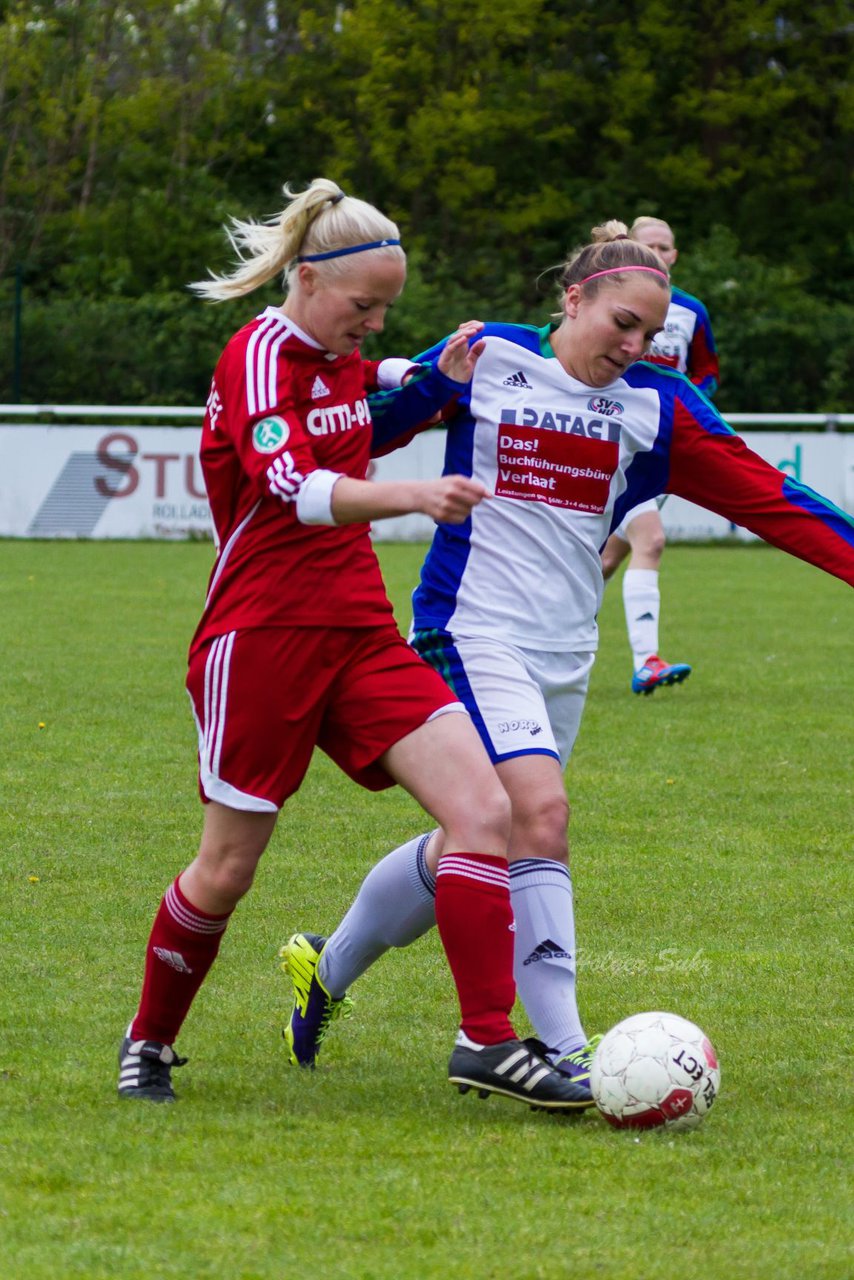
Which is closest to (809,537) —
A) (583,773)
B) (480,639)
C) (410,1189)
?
(480,639)

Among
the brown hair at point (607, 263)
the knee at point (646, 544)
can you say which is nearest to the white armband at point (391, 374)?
the brown hair at point (607, 263)

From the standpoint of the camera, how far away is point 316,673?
375 cm

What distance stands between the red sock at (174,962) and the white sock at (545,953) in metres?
0.61

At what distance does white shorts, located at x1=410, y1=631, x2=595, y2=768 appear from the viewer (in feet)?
13.2

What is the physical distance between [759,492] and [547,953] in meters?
1.16

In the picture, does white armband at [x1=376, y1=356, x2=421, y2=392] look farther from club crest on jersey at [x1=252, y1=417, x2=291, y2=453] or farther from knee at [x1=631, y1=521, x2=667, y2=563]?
knee at [x1=631, y1=521, x2=667, y2=563]

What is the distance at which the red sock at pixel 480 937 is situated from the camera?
3.69 metres

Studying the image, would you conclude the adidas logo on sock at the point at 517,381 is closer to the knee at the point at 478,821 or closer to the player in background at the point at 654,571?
the knee at the point at 478,821

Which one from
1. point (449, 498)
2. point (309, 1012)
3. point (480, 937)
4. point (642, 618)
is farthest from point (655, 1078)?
point (642, 618)

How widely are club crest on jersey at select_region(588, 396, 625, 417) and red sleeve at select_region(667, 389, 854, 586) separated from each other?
14 centimetres

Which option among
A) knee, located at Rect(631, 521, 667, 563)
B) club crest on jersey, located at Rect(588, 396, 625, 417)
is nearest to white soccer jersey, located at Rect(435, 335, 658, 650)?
club crest on jersey, located at Rect(588, 396, 625, 417)

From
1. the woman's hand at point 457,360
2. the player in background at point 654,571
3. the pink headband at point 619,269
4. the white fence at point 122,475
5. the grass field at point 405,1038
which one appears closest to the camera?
the grass field at point 405,1038

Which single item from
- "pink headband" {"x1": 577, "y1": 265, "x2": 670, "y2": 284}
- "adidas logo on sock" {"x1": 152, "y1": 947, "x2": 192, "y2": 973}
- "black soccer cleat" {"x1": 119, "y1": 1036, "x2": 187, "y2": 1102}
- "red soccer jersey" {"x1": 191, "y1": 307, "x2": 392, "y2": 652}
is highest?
"pink headband" {"x1": 577, "y1": 265, "x2": 670, "y2": 284}

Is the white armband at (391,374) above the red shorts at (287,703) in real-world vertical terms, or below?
above
